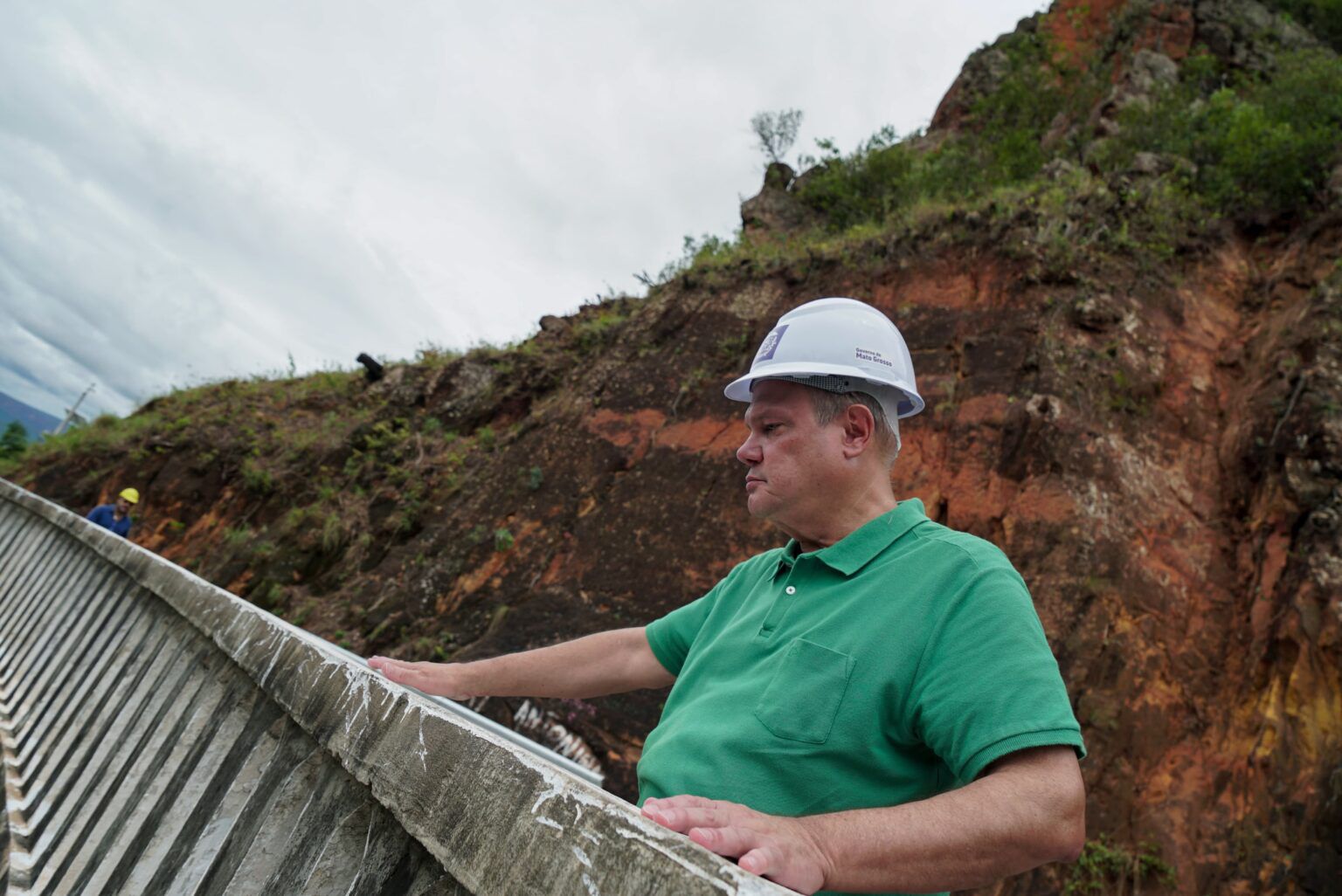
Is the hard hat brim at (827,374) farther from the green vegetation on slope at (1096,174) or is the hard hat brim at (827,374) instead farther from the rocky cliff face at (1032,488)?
the green vegetation on slope at (1096,174)

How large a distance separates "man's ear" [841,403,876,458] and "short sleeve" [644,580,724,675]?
0.60 m

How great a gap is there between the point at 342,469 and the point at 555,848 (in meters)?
12.5

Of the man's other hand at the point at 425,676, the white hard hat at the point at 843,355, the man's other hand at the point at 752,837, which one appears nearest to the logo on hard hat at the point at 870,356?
the white hard hat at the point at 843,355

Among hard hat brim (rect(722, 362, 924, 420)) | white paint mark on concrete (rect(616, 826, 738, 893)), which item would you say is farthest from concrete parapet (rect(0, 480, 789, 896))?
hard hat brim (rect(722, 362, 924, 420))

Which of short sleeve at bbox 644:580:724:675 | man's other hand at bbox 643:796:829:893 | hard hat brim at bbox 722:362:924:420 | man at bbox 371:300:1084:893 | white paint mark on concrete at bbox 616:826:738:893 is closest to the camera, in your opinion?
white paint mark on concrete at bbox 616:826:738:893

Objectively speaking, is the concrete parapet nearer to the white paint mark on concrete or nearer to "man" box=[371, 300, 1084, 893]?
the white paint mark on concrete

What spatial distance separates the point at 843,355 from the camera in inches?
78.1

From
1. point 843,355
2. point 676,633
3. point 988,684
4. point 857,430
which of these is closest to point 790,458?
point 857,430

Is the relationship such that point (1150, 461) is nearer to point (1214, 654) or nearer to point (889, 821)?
point (1214, 654)

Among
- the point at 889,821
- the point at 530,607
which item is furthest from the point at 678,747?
the point at 530,607

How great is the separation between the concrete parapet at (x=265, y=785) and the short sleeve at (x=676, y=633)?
902 millimetres

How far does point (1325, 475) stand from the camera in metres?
5.85

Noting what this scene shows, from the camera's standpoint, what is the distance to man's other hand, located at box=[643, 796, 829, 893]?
975mm

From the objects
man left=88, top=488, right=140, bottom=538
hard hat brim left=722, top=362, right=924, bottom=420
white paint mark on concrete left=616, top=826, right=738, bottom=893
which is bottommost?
man left=88, top=488, right=140, bottom=538
